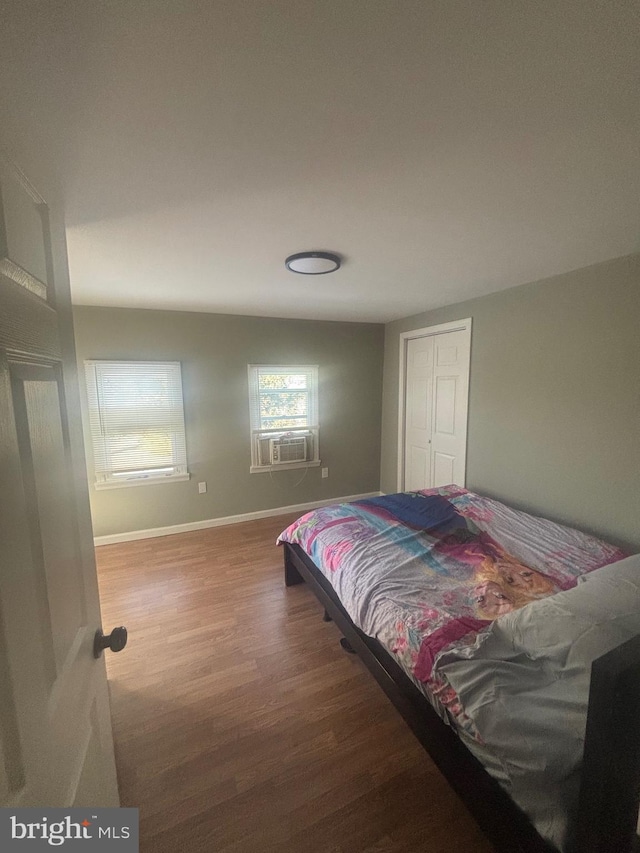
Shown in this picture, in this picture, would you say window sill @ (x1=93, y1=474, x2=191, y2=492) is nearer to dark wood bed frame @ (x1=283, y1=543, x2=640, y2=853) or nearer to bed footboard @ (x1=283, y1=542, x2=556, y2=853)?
bed footboard @ (x1=283, y1=542, x2=556, y2=853)

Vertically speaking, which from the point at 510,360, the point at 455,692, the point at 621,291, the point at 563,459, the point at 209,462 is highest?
the point at 621,291

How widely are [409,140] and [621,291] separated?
1917 millimetres

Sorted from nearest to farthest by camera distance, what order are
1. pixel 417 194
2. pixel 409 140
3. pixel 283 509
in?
pixel 409 140, pixel 417 194, pixel 283 509

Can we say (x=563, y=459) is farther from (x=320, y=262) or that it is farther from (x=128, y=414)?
(x=128, y=414)

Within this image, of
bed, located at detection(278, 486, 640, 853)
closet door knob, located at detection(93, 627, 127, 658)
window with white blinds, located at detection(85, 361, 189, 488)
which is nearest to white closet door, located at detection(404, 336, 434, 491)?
bed, located at detection(278, 486, 640, 853)

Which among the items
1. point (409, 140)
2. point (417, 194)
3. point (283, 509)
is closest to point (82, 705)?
point (409, 140)

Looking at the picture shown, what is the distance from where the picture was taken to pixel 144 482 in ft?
11.2

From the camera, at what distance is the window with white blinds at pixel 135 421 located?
3166 millimetres

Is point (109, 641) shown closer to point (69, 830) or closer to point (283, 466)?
point (69, 830)

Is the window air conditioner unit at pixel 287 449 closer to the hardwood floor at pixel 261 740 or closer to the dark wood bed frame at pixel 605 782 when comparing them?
the hardwood floor at pixel 261 740

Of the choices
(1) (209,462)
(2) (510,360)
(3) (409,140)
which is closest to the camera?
(3) (409,140)

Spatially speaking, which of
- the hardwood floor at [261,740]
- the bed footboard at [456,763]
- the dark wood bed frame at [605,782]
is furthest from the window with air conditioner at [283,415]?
the dark wood bed frame at [605,782]

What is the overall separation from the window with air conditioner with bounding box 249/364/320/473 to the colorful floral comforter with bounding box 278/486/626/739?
1428mm

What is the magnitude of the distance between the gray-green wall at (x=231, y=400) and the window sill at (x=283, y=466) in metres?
0.07
